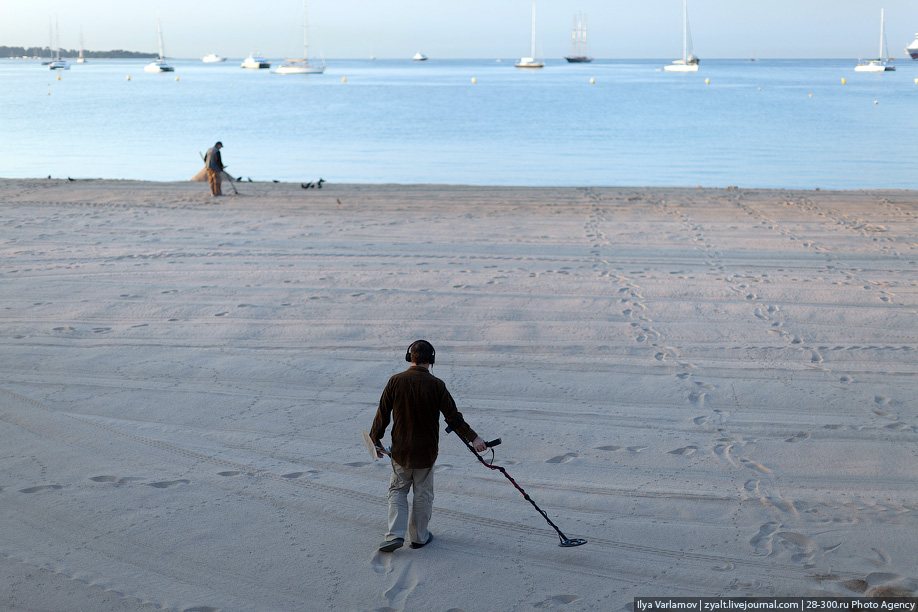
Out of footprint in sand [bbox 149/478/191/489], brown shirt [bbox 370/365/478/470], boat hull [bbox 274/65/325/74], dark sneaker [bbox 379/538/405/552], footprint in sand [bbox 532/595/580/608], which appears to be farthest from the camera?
boat hull [bbox 274/65/325/74]

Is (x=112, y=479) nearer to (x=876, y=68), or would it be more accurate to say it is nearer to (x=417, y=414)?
(x=417, y=414)

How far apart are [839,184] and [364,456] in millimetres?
22628

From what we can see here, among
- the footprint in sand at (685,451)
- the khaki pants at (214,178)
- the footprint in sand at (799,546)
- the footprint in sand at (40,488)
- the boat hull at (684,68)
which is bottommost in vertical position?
the footprint in sand at (799,546)

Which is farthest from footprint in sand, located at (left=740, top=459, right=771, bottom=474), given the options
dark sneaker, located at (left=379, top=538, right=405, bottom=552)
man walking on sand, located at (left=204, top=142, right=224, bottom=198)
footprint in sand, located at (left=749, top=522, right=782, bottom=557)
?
man walking on sand, located at (left=204, top=142, right=224, bottom=198)

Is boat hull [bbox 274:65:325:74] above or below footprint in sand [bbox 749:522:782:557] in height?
above

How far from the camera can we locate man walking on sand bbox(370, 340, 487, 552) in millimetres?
4566

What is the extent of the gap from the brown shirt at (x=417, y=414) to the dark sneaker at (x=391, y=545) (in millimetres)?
472

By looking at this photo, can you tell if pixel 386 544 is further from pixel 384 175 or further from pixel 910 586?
pixel 384 175

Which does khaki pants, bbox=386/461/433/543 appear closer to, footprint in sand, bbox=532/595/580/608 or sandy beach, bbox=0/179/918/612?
sandy beach, bbox=0/179/918/612

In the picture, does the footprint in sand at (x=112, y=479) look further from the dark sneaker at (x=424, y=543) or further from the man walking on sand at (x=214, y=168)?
the man walking on sand at (x=214, y=168)

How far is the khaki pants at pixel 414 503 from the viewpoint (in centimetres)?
470

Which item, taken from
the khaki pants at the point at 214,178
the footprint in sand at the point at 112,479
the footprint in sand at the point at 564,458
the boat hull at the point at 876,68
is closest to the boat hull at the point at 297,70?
the boat hull at the point at 876,68

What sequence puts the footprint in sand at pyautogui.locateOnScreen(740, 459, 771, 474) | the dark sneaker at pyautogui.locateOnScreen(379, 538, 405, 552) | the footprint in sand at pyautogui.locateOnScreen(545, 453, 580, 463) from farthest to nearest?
the footprint in sand at pyautogui.locateOnScreen(545, 453, 580, 463) < the footprint in sand at pyautogui.locateOnScreen(740, 459, 771, 474) < the dark sneaker at pyautogui.locateOnScreen(379, 538, 405, 552)

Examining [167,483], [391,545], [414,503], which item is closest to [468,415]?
[414,503]
